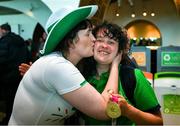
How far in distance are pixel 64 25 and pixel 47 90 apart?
306 mm

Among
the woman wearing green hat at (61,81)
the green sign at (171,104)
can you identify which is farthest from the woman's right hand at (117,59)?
the green sign at (171,104)

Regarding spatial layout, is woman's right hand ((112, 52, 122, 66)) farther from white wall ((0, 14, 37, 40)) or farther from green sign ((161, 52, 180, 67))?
white wall ((0, 14, 37, 40))

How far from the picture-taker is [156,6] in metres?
12.7

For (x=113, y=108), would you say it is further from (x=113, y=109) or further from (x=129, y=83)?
(x=129, y=83)

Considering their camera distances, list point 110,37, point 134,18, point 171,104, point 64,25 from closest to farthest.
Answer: point 64,25 → point 110,37 → point 171,104 → point 134,18

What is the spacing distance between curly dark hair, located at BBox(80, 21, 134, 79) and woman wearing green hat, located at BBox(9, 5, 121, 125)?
0.08 meters

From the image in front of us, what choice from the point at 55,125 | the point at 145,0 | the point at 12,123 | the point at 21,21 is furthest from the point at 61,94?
the point at 21,21

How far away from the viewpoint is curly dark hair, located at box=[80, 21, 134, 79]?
5.08 ft

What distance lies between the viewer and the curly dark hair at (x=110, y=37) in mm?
1549

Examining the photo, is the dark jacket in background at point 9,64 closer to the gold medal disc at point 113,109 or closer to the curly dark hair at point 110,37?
the curly dark hair at point 110,37

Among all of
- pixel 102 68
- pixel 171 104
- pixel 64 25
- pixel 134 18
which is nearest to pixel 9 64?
pixel 171 104

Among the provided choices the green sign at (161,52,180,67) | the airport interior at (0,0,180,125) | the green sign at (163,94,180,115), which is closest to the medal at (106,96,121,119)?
the green sign at (163,94,180,115)

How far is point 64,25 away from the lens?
141cm

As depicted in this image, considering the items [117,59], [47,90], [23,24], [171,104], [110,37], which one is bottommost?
[171,104]
